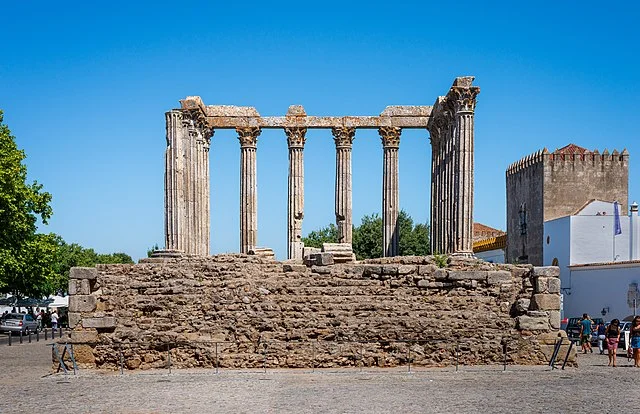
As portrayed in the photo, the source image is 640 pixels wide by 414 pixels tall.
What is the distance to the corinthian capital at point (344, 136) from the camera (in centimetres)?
3653

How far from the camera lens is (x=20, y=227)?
3791 centimetres

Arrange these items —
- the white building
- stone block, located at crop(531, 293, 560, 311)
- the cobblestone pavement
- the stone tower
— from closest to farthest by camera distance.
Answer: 1. the cobblestone pavement
2. stone block, located at crop(531, 293, 560, 311)
3. the white building
4. the stone tower

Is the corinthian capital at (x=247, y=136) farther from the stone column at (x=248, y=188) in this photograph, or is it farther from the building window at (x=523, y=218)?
the building window at (x=523, y=218)

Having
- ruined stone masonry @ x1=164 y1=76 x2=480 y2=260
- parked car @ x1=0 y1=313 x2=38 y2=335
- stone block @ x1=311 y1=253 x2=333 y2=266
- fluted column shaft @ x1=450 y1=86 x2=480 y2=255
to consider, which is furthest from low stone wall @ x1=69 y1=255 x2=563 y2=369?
parked car @ x1=0 y1=313 x2=38 y2=335

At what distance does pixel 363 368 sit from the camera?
19.9m

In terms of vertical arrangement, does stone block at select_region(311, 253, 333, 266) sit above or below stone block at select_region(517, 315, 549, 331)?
above

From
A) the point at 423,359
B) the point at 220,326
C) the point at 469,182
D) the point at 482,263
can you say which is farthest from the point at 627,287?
the point at 220,326

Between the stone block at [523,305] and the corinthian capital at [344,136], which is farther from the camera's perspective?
the corinthian capital at [344,136]

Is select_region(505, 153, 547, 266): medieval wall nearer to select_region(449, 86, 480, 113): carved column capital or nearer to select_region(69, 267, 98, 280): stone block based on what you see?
select_region(449, 86, 480, 113): carved column capital

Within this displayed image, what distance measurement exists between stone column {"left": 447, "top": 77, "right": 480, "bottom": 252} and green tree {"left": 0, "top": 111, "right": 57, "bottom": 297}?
18.5m

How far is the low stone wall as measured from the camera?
20047mm

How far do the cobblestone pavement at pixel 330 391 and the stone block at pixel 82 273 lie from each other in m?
2.36

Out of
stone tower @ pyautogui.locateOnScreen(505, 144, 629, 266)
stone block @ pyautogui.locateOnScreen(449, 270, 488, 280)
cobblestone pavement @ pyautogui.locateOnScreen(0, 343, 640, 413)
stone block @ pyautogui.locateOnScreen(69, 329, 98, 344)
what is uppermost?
stone tower @ pyautogui.locateOnScreen(505, 144, 629, 266)

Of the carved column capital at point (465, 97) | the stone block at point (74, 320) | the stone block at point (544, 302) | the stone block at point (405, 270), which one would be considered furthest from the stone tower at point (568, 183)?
the stone block at point (74, 320)
